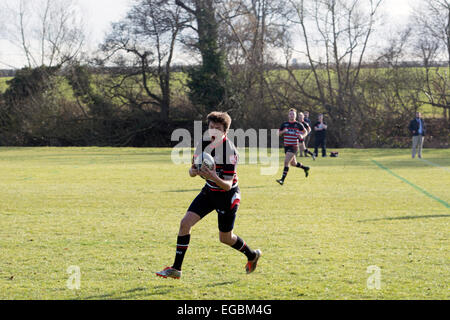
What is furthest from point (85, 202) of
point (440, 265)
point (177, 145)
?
point (177, 145)

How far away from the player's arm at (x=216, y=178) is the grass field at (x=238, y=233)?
98cm

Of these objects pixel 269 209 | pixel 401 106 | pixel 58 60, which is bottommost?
pixel 269 209

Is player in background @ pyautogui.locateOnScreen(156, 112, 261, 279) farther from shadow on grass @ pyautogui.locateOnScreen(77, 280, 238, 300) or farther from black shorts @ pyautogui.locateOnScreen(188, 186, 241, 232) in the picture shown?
shadow on grass @ pyautogui.locateOnScreen(77, 280, 238, 300)

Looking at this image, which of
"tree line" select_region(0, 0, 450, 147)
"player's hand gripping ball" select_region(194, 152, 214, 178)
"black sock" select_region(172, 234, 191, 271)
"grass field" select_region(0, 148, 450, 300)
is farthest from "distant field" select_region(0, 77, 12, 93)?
→ "player's hand gripping ball" select_region(194, 152, 214, 178)

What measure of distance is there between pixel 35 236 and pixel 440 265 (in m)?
5.39

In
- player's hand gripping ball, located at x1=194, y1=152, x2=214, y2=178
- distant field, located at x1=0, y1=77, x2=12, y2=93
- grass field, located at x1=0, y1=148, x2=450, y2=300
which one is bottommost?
grass field, located at x1=0, y1=148, x2=450, y2=300

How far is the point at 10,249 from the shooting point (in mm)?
6980

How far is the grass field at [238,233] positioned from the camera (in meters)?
5.33

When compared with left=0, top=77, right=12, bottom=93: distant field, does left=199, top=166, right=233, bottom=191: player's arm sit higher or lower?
lower

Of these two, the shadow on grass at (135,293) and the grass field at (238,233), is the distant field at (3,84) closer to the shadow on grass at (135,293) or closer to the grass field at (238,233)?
the grass field at (238,233)

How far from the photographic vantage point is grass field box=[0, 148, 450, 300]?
5.33 m

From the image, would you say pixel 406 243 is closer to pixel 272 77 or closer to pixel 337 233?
pixel 337 233

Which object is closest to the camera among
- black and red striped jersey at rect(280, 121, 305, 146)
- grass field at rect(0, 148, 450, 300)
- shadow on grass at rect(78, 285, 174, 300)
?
shadow on grass at rect(78, 285, 174, 300)

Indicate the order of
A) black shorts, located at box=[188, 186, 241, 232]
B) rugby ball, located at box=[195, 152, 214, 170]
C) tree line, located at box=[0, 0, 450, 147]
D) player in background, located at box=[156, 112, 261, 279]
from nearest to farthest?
rugby ball, located at box=[195, 152, 214, 170]
player in background, located at box=[156, 112, 261, 279]
black shorts, located at box=[188, 186, 241, 232]
tree line, located at box=[0, 0, 450, 147]
